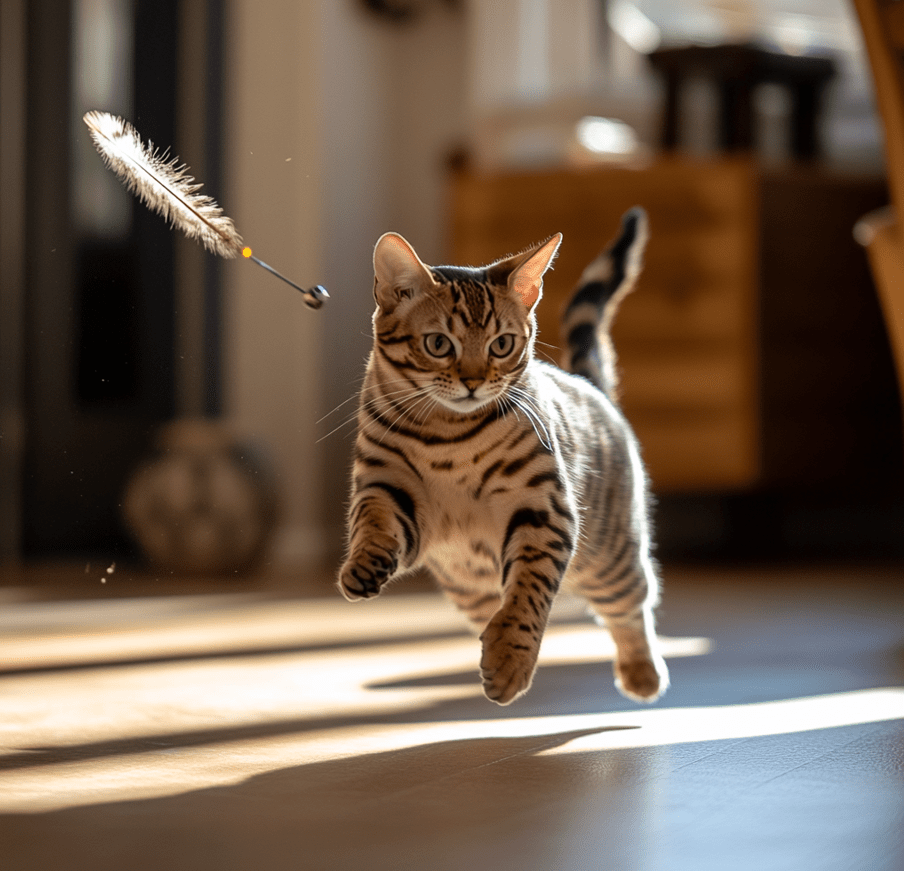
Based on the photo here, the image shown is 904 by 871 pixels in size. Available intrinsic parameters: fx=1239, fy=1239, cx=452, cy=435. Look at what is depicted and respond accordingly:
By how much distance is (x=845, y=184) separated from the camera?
3.32m

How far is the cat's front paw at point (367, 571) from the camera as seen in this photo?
1108mm

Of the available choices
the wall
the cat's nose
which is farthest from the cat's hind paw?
the wall

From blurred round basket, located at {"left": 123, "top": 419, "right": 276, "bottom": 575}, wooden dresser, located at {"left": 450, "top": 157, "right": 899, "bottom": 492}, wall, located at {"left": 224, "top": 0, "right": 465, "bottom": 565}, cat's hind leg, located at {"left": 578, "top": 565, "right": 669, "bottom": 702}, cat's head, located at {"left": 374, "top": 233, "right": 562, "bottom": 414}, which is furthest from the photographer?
wall, located at {"left": 224, "top": 0, "right": 465, "bottom": 565}

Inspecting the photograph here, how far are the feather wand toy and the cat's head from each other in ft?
0.27

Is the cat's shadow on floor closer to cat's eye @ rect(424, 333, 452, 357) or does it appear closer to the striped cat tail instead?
cat's eye @ rect(424, 333, 452, 357)

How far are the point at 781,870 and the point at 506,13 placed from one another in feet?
10.9

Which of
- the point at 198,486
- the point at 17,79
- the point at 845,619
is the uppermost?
the point at 17,79

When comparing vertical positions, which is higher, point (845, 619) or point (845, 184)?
point (845, 184)

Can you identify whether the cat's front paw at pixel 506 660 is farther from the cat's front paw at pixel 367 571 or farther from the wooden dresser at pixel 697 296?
the wooden dresser at pixel 697 296

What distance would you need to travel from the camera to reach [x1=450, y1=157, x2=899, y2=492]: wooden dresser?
3154 mm

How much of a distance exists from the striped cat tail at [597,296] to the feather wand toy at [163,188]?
51 cm

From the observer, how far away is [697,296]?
3158 mm

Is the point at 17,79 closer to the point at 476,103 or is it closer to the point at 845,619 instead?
the point at 476,103

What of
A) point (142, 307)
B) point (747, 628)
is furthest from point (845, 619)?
point (142, 307)
